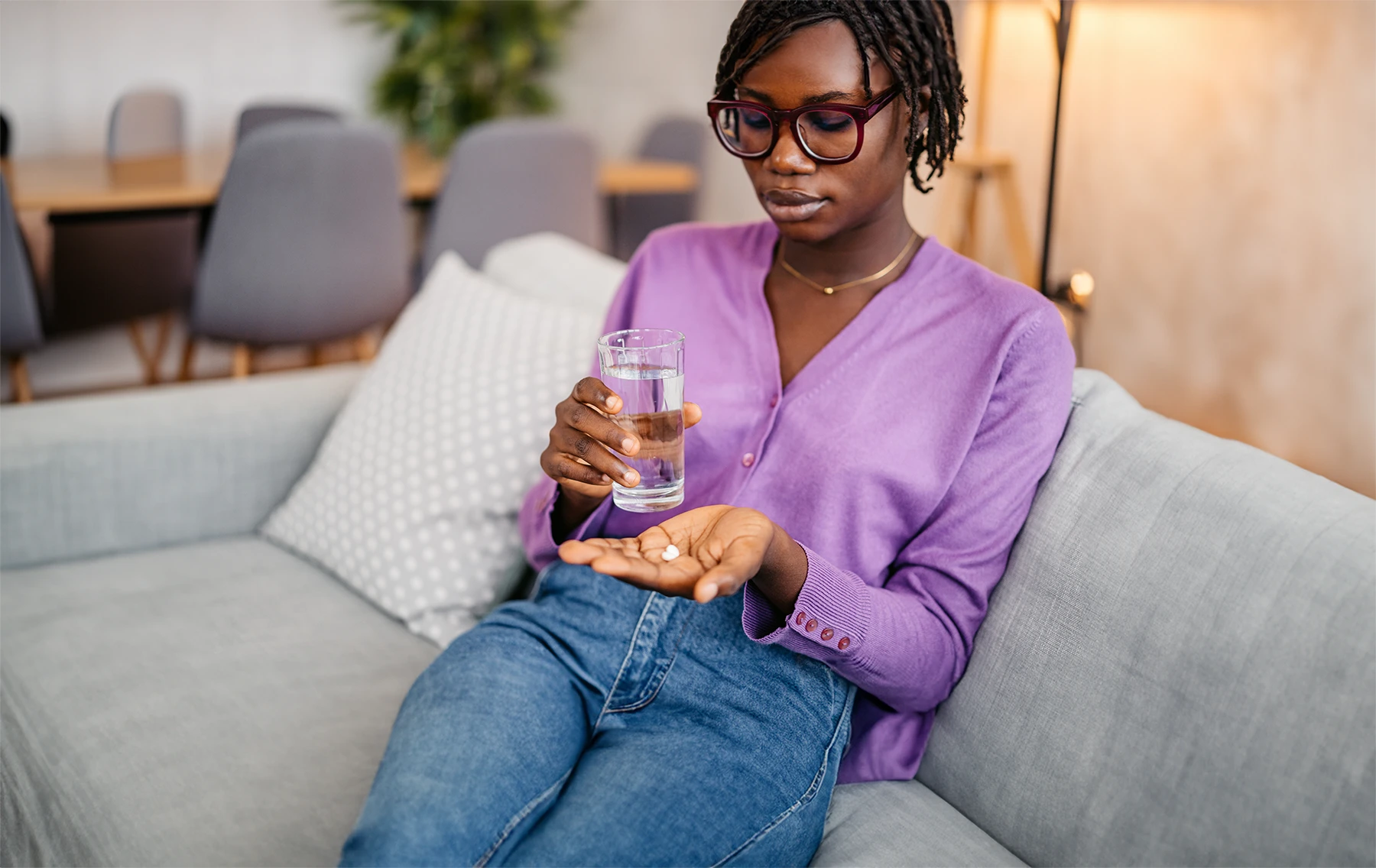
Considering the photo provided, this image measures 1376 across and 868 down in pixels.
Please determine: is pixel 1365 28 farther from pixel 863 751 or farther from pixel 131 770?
pixel 131 770

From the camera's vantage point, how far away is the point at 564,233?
3318 mm

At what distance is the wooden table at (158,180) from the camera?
2.82 metres

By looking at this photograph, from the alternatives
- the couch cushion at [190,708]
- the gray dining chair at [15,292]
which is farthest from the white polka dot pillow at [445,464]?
the gray dining chair at [15,292]

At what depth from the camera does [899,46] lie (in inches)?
46.0

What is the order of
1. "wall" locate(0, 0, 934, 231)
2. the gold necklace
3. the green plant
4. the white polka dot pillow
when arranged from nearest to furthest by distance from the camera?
the gold necklace → the white polka dot pillow → "wall" locate(0, 0, 934, 231) → the green plant

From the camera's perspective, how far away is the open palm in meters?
0.89

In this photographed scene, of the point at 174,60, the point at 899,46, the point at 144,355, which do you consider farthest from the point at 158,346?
the point at 899,46

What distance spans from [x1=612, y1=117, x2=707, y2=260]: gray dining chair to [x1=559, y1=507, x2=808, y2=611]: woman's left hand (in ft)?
10.3

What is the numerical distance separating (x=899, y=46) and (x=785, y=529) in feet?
1.67

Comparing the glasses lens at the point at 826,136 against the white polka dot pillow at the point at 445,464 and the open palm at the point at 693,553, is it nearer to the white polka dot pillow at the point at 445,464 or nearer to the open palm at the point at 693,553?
the open palm at the point at 693,553

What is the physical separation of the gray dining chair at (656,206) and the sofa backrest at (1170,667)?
9.77ft

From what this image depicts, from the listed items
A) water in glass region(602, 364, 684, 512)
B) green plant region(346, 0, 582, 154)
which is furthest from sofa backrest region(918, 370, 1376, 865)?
green plant region(346, 0, 582, 154)

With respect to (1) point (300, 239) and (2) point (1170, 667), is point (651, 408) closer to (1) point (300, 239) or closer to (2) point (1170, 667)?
(2) point (1170, 667)

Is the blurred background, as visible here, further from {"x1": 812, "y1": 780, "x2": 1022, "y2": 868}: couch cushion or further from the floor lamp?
{"x1": 812, "y1": 780, "x2": 1022, "y2": 868}: couch cushion
